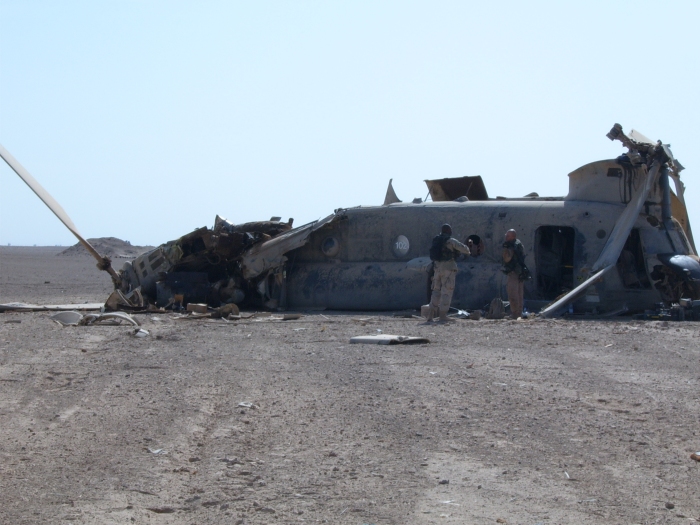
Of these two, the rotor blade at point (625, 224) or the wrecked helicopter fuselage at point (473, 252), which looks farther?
the wrecked helicopter fuselage at point (473, 252)

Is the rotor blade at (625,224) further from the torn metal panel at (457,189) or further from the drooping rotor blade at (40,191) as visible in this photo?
the drooping rotor blade at (40,191)

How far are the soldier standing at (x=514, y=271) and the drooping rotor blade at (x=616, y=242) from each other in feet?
1.55

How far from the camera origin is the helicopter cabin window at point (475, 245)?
54.5 feet

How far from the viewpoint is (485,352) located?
10.3 m

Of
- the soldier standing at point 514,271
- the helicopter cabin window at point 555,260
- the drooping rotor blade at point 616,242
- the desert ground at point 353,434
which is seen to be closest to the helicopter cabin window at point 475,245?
the helicopter cabin window at point 555,260

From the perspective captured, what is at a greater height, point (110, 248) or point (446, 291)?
point (110, 248)

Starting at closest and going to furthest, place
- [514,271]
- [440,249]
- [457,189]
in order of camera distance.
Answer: [440,249] → [514,271] → [457,189]

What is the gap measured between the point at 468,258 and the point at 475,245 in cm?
30

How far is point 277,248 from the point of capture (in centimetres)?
1781

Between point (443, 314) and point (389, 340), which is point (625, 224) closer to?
point (443, 314)

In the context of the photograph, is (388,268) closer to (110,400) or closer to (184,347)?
(184,347)

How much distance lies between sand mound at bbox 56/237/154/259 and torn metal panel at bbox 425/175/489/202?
61.4 metres

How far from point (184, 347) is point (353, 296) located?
656 cm

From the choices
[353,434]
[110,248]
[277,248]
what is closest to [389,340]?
[353,434]
